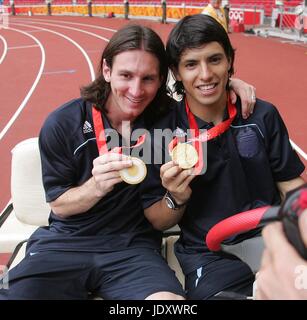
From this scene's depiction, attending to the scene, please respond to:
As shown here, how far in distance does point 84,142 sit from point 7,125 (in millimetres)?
5295

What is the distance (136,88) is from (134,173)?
1.48 ft

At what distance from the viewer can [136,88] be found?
80.1 inches

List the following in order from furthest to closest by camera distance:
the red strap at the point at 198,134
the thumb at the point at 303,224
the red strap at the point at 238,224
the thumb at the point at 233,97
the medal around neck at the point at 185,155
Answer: the thumb at the point at 233,97 → the red strap at the point at 198,134 → the medal around neck at the point at 185,155 → the red strap at the point at 238,224 → the thumb at the point at 303,224

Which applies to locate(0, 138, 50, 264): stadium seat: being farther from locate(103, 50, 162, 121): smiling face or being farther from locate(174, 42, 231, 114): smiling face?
locate(174, 42, 231, 114): smiling face

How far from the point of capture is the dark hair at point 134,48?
2047mm

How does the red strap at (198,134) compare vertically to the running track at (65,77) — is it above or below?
above

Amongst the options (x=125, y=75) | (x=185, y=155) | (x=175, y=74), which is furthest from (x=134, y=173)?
(x=175, y=74)

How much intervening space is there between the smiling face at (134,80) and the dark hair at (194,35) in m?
0.11

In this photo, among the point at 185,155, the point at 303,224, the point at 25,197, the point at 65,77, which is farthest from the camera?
the point at 65,77

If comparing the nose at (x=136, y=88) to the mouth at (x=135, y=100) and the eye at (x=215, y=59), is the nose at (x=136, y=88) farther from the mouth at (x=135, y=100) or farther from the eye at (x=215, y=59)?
the eye at (x=215, y=59)

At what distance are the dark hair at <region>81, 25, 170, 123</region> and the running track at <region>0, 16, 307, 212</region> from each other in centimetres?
258

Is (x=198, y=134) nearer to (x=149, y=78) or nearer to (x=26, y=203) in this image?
(x=149, y=78)

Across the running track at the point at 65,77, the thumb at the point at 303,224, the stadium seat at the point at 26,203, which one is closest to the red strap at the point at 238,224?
the thumb at the point at 303,224

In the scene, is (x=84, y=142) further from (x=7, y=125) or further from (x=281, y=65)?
(x=281, y=65)
